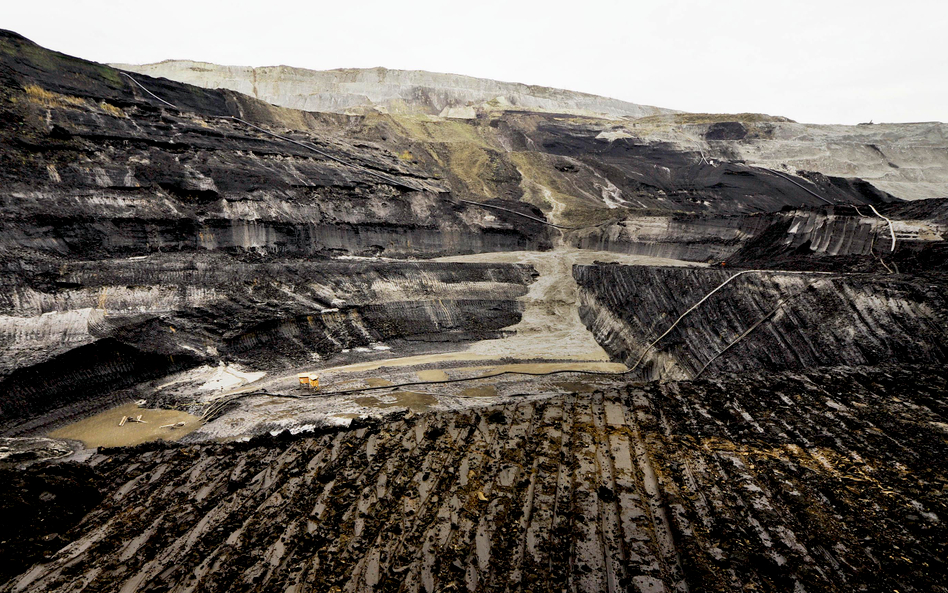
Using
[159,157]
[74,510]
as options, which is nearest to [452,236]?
[159,157]

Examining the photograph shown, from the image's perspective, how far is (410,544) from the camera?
4.82 metres

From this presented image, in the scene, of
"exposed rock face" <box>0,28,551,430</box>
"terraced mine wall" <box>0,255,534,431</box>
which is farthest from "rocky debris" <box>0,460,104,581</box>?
"exposed rock face" <box>0,28,551,430</box>

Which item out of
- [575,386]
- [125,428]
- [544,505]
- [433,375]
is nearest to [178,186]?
[125,428]

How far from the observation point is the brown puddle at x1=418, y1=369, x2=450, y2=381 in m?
13.4

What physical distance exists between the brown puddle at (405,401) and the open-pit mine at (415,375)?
7cm

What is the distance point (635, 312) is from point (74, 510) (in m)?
14.9

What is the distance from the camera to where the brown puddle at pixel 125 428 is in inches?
392

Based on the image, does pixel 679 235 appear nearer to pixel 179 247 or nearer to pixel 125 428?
pixel 179 247

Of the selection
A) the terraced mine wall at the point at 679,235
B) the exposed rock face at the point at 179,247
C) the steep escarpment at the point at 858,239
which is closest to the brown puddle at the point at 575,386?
the exposed rock face at the point at 179,247

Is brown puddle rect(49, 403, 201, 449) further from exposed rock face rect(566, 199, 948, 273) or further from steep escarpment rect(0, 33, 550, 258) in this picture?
exposed rock face rect(566, 199, 948, 273)

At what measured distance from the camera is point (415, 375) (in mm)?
13500

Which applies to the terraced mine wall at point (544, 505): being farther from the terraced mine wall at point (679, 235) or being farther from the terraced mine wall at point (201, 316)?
the terraced mine wall at point (679, 235)

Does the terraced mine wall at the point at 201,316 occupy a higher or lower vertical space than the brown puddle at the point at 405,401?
higher

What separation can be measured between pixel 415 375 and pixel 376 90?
51.2 m
